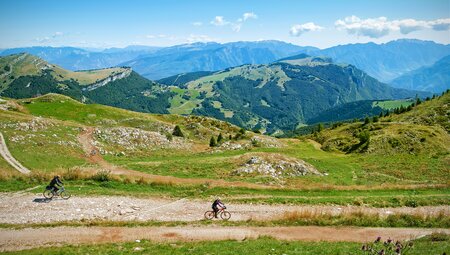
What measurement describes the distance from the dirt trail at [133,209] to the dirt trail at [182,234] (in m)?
2.43

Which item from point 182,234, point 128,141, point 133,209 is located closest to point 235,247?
point 182,234

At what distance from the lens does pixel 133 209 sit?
32.5 m

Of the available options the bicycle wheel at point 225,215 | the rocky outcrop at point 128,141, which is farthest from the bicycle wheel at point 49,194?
the rocky outcrop at point 128,141

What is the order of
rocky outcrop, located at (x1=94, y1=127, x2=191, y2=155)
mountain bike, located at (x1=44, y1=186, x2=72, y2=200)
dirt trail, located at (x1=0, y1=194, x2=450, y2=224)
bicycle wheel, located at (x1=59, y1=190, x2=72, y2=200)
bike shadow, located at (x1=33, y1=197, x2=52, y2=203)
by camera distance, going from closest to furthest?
dirt trail, located at (x1=0, y1=194, x2=450, y2=224) < bike shadow, located at (x1=33, y1=197, x2=52, y2=203) < mountain bike, located at (x1=44, y1=186, x2=72, y2=200) < bicycle wheel, located at (x1=59, y1=190, x2=72, y2=200) < rocky outcrop, located at (x1=94, y1=127, x2=191, y2=155)

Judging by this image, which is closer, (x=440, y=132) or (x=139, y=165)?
(x=139, y=165)

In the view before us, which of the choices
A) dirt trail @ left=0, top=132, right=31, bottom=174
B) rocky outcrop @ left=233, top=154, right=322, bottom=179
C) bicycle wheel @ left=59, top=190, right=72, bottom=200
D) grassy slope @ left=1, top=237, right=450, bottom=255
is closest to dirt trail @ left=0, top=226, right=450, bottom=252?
grassy slope @ left=1, top=237, right=450, bottom=255

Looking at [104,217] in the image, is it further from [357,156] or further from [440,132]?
[440,132]

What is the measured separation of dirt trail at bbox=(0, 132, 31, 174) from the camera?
157 feet

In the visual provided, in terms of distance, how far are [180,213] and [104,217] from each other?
663 cm

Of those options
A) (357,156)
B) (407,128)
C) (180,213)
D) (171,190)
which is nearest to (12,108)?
(171,190)

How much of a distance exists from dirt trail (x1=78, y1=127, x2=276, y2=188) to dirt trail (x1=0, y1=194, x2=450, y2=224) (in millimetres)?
6019

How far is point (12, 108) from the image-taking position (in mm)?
88062

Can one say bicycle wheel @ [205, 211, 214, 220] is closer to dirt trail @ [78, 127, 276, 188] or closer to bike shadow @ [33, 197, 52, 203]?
dirt trail @ [78, 127, 276, 188]

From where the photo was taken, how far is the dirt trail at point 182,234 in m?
25.3
